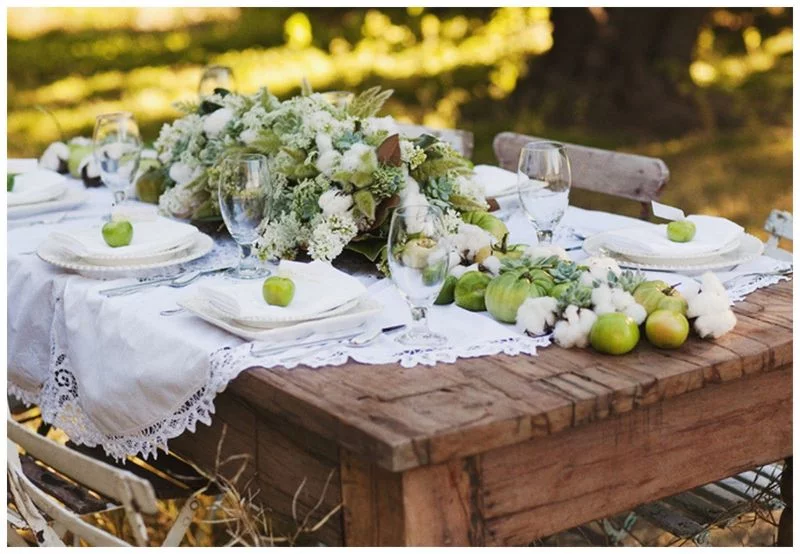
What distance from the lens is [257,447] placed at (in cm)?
208

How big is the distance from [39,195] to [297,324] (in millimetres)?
1380

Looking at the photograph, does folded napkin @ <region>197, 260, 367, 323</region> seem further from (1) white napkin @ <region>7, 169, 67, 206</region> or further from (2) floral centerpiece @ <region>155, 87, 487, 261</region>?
(1) white napkin @ <region>7, 169, 67, 206</region>

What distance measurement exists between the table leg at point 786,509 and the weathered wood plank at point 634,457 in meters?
0.19

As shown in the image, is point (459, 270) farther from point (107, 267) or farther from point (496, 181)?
point (496, 181)

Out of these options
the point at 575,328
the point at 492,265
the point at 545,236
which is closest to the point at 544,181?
the point at 545,236

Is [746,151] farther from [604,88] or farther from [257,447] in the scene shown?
[257,447]

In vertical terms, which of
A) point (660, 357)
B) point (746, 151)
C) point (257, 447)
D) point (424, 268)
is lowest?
point (746, 151)

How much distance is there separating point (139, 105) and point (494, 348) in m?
7.51

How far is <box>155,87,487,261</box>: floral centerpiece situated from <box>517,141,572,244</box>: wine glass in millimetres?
156

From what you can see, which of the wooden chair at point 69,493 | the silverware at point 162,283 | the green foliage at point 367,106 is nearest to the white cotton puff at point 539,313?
the wooden chair at point 69,493

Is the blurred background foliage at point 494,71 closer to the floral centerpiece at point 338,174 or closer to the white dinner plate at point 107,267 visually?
the floral centerpiece at point 338,174

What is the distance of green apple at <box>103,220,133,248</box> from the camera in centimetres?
257

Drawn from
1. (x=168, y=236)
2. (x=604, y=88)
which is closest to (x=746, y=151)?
(x=604, y=88)

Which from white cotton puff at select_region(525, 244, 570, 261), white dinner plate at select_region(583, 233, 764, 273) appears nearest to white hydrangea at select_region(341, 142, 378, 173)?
white cotton puff at select_region(525, 244, 570, 261)
